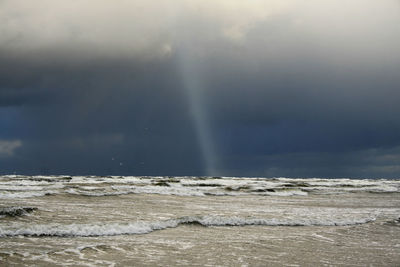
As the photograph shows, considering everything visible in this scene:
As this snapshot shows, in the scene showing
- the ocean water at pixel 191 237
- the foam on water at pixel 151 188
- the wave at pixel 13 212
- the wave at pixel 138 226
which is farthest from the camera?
the foam on water at pixel 151 188

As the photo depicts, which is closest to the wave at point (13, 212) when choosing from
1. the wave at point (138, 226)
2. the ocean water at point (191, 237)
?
the ocean water at point (191, 237)

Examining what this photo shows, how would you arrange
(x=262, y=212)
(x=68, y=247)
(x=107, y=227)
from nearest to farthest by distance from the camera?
(x=68, y=247) → (x=107, y=227) → (x=262, y=212)

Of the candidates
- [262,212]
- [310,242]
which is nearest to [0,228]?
[310,242]

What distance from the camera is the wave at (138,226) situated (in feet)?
43.3

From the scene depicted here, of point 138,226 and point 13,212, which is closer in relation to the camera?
point 138,226

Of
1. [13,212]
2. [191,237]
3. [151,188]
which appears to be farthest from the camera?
[151,188]

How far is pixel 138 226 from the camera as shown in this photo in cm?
1470

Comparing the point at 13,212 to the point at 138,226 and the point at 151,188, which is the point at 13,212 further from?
the point at 151,188

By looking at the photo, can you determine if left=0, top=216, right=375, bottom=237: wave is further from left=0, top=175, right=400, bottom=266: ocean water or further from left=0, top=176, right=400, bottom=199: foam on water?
left=0, top=176, right=400, bottom=199: foam on water

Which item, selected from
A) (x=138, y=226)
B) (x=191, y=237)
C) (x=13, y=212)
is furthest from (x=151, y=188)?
(x=191, y=237)

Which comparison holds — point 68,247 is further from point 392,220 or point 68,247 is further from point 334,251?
point 392,220

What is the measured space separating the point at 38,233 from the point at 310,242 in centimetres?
813

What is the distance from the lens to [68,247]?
37.2ft

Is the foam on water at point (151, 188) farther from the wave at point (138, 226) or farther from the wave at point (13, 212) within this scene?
the wave at point (138, 226)
